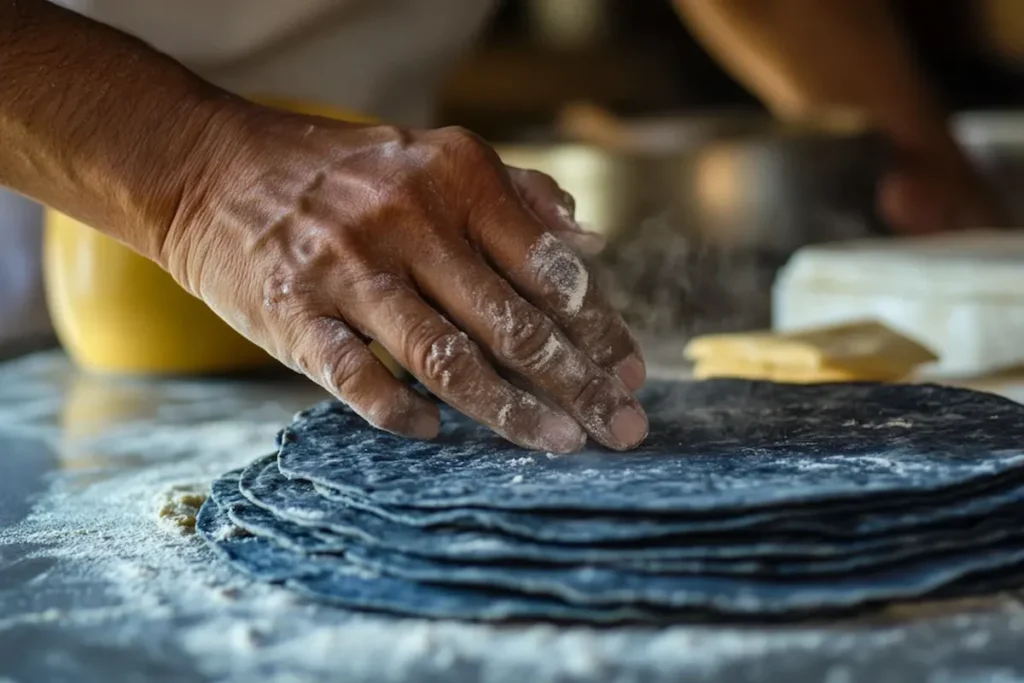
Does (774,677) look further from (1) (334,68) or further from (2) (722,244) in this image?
(1) (334,68)

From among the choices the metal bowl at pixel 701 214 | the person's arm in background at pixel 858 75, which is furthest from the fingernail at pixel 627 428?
the person's arm in background at pixel 858 75

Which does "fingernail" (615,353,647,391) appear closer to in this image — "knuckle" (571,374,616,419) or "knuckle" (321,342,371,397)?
"knuckle" (571,374,616,419)

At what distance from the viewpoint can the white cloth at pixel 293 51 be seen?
1.81 meters

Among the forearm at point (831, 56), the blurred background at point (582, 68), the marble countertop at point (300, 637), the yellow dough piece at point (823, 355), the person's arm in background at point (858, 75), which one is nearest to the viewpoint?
the marble countertop at point (300, 637)

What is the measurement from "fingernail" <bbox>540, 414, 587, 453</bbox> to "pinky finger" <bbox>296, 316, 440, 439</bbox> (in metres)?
0.11

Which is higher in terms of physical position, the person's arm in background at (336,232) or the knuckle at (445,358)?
the person's arm in background at (336,232)

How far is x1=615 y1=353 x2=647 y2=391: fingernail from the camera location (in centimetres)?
102

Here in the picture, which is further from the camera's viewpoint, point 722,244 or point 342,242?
point 722,244

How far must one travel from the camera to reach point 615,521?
72 cm

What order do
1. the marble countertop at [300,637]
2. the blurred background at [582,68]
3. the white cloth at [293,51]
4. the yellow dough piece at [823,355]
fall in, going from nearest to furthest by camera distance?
1. the marble countertop at [300,637]
2. the yellow dough piece at [823,355]
3. the white cloth at [293,51]
4. the blurred background at [582,68]

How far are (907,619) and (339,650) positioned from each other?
1.16ft

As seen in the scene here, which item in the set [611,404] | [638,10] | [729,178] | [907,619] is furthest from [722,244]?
[638,10]

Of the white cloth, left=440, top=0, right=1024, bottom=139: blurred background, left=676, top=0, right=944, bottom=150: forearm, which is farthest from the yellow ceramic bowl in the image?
left=440, top=0, right=1024, bottom=139: blurred background

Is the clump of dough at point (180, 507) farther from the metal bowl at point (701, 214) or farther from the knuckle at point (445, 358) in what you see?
the metal bowl at point (701, 214)
